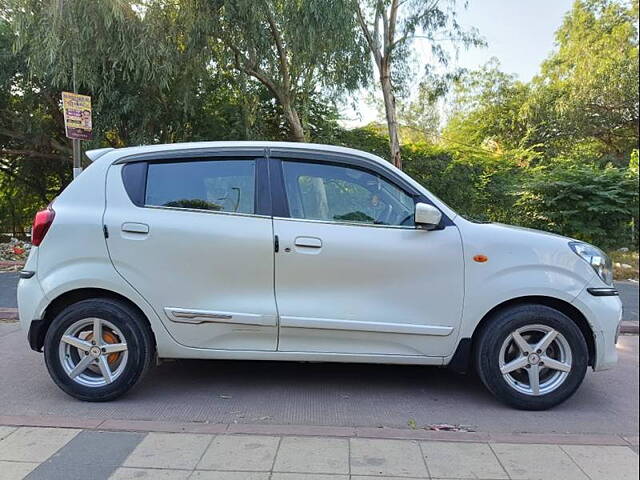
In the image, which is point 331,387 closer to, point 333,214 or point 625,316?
point 333,214

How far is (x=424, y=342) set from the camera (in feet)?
11.9

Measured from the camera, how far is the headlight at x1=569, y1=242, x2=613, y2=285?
3.63 metres

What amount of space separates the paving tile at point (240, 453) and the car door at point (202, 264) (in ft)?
2.37

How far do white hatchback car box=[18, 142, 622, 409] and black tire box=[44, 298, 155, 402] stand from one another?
0.03 ft

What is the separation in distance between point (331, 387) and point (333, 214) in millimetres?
1448

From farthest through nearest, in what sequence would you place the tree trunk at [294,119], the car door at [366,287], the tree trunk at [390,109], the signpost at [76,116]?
the tree trunk at [390,109], the tree trunk at [294,119], the signpost at [76,116], the car door at [366,287]

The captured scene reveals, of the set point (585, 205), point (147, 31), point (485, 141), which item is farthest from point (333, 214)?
point (485, 141)

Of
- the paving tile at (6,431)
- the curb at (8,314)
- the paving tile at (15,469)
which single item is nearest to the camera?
the paving tile at (15,469)

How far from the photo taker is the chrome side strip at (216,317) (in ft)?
11.8

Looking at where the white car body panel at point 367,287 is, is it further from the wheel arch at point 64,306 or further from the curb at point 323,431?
the wheel arch at point 64,306

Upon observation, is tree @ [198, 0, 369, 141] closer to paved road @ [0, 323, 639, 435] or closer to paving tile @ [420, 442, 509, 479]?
paved road @ [0, 323, 639, 435]

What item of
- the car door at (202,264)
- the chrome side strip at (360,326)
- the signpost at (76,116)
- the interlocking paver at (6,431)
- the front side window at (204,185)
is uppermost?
the signpost at (76,116)

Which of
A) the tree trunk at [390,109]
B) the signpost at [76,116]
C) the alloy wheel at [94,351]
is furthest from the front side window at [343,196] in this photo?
the tree trunk at [390,109]

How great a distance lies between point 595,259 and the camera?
143 inches
